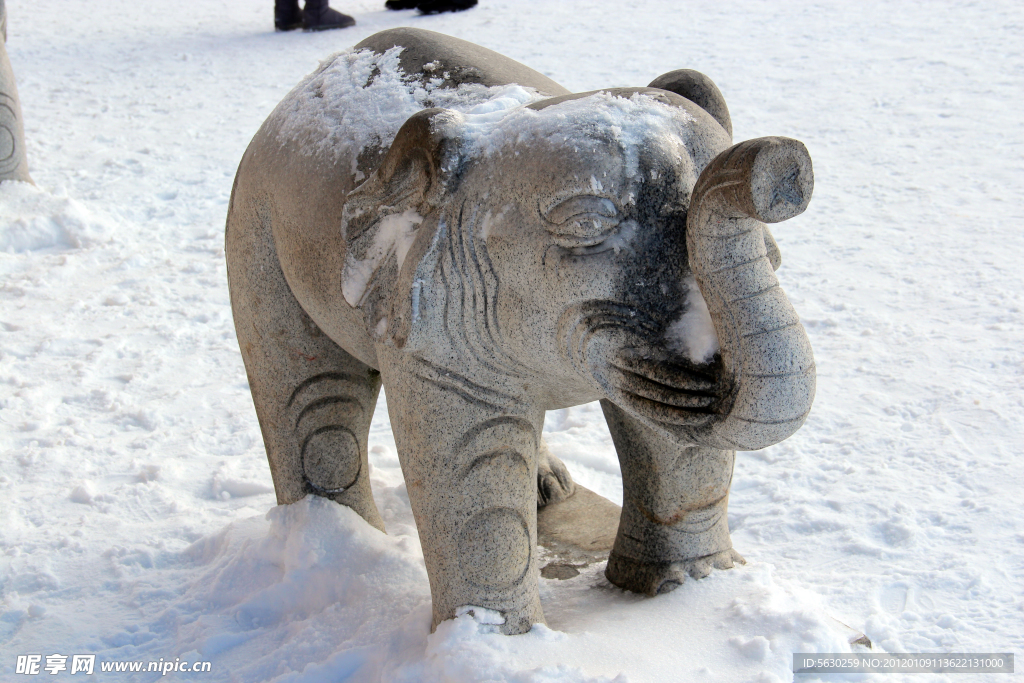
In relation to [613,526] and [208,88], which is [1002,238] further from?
[208,88]

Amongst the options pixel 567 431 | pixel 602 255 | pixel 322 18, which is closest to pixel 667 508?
pixel 602 255

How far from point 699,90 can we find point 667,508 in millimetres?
687

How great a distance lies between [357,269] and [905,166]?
3.37 metres

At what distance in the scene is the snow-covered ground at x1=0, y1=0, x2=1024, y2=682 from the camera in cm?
163

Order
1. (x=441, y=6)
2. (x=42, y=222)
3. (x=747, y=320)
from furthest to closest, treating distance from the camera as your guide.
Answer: (x=441, y=6) < (x=42, y=222) < (x=747, y=320)

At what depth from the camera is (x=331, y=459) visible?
5.84 ft

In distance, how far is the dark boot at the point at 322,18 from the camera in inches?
260

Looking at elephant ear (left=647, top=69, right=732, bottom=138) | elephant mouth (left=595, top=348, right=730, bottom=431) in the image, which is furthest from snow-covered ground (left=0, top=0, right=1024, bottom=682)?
elephant ear (left=647, top=69, right=732, bottom=138)

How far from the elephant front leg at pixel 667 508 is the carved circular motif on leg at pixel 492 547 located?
0.28 meters

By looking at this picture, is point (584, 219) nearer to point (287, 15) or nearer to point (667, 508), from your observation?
point (667, 508)

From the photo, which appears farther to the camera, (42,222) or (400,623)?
(42,222)

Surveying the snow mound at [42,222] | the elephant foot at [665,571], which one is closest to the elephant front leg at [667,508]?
the elephant foot at [665,571]

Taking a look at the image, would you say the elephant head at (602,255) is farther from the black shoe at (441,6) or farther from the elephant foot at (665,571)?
the black shoe at (441,6)

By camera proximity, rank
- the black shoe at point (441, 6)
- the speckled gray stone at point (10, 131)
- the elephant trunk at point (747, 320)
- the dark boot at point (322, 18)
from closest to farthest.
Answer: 1. the elephant trunk at point (747, 320)
2. the speckled gray stone at point (10, 131)
3. the dark boot at point (322, 18)
4. the black shoe at point (441, 6)
